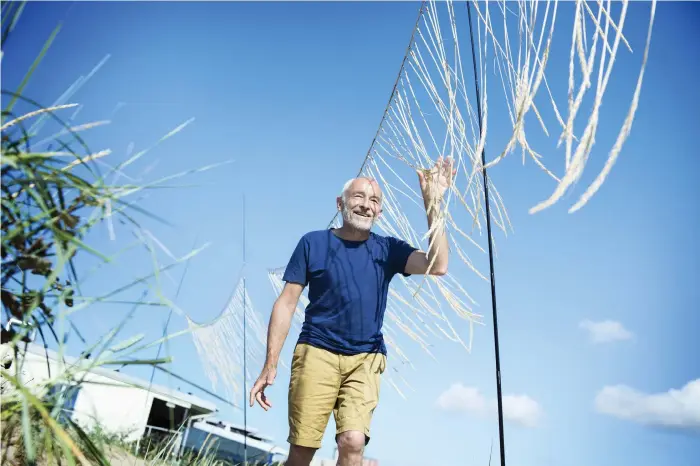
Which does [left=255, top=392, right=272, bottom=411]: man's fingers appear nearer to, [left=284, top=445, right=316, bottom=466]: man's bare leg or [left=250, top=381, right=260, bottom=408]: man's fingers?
[left=250, top=381, right=260, bottom=408]: man's fingers

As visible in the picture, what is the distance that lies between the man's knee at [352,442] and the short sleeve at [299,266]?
62 cm

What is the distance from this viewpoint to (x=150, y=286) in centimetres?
80

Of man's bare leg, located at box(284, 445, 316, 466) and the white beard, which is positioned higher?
the white beard

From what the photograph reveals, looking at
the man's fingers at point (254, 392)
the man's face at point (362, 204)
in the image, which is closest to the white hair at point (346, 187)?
the man's face at point (362, 204)

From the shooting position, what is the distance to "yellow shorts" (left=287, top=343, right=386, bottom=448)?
7.29 ft

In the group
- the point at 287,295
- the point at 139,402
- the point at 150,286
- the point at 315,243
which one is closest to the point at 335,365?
the point at 287,295

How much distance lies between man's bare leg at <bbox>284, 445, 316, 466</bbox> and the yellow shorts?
28 mm

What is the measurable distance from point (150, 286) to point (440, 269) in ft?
5.27

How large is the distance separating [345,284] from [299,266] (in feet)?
0.72

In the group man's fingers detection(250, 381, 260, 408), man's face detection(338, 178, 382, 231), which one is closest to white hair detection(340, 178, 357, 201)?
man's face detection(338, 178, 382, 231)

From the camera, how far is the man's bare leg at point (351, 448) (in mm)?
2098

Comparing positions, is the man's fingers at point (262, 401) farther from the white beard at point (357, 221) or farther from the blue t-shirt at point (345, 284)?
the white beard at point (357, 221)

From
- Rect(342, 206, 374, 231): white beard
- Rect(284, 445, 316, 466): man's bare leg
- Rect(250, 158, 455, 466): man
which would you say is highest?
Rect(342, 206, 374, 231): white beard

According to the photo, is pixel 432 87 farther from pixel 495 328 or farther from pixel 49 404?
pixel 49 404
